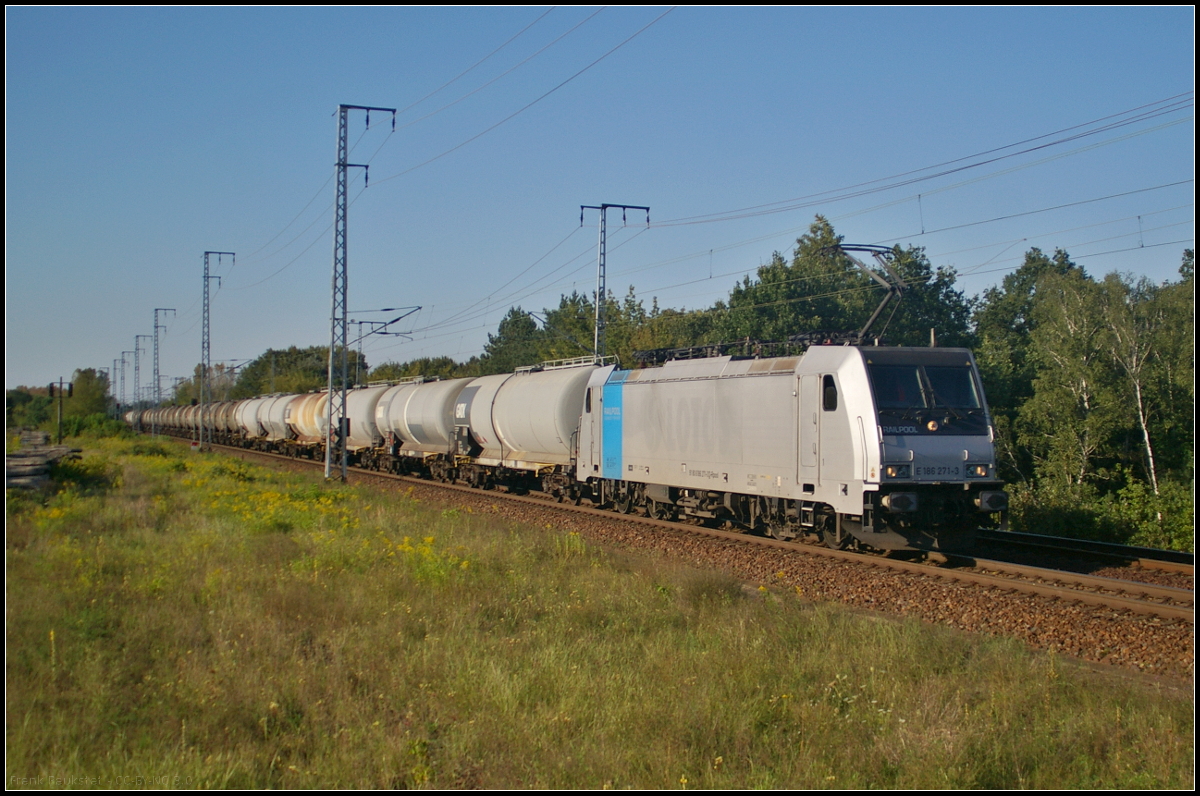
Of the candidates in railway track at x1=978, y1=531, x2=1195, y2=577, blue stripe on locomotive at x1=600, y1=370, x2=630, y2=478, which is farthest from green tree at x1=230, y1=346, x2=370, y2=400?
railway track at x1=978, y1=531, x2=1195, y2=577

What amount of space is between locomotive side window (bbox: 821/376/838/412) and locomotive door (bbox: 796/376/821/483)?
0.27ft

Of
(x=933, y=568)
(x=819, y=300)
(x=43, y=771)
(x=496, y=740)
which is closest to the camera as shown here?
(x=43, y=771)

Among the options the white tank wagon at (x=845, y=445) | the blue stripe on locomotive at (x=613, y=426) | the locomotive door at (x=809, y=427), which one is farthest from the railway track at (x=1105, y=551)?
the blue stripe on locomotive at (x=613, y=426)

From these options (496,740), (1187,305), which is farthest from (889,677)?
(1187,305)

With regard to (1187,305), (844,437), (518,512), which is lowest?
(518,512)

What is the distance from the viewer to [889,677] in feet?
24.2

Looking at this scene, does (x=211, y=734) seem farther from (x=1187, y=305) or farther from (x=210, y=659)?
(x=1187, y=305)

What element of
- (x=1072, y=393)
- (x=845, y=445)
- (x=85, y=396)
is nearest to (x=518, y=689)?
(x=845, y=445)

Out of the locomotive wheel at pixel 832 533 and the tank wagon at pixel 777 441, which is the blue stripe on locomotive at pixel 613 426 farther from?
the locomotive wheel at pixel 832 533

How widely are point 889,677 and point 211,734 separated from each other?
17.6ft

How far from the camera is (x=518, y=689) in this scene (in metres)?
6.92

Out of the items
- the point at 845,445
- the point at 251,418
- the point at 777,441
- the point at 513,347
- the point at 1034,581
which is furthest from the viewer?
the point at 513,347

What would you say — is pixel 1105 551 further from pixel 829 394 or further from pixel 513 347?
pixel 513 347

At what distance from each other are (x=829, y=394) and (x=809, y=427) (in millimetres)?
689
